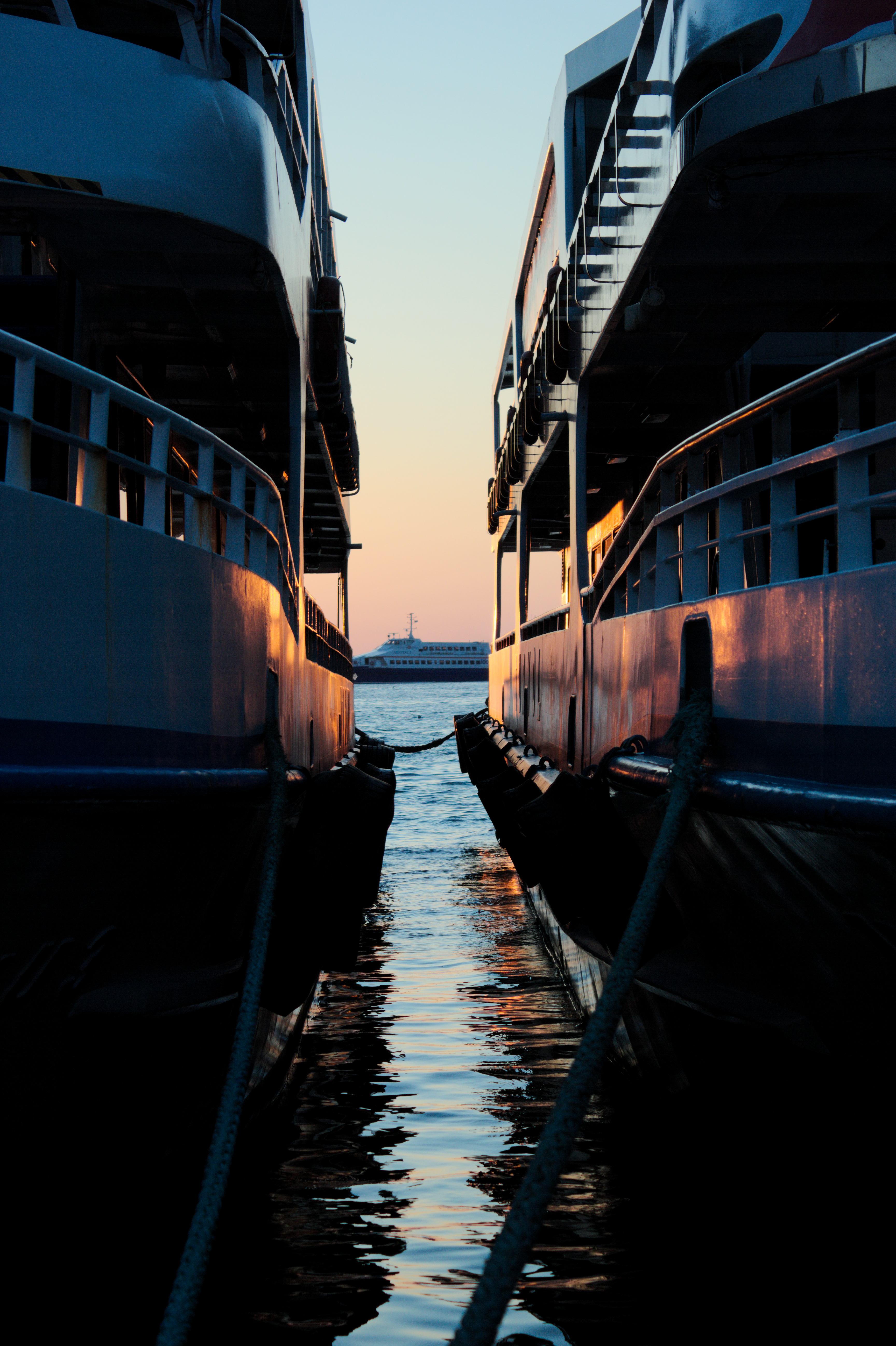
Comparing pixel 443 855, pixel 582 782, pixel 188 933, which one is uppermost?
pixel 582 782

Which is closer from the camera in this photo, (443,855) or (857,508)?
(857,508)

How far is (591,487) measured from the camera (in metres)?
15.7

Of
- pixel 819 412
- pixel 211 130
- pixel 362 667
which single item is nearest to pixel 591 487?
pixel 819 412

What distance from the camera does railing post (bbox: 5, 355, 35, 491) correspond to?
3.53m

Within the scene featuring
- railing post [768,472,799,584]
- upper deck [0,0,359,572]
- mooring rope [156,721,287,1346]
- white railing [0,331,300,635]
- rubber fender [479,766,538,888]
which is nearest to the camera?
mooring rope [156,721,287,1346]

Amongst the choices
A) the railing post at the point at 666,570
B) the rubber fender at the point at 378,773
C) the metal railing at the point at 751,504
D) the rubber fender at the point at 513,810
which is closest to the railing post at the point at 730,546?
the metal railing at the point at 751,504

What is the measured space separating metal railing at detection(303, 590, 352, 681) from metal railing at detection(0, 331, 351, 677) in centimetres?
222

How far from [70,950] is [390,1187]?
201cm

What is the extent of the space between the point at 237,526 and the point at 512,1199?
2.93m

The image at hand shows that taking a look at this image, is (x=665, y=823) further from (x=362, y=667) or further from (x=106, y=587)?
(x=362, y=667)

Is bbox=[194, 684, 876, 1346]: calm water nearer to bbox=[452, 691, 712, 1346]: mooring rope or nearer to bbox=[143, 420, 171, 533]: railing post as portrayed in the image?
bbox=[452, 691, 712, 1346]: mooring rope

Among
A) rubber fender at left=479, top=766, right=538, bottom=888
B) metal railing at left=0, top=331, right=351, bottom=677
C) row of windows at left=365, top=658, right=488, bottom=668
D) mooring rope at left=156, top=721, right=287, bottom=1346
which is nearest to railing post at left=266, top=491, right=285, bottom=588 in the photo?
metal railing at left=0, top=331, right=351, bottom=677

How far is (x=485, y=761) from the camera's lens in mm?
16594

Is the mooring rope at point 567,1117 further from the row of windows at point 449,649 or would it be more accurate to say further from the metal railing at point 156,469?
the row of windows at point 449,649
